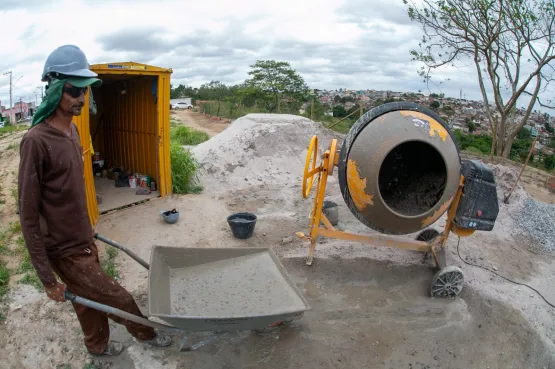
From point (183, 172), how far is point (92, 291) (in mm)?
4417

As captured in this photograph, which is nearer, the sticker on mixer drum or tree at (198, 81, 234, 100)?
the sticker on mixer drum

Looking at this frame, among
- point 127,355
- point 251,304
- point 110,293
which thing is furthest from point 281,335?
point 110,293

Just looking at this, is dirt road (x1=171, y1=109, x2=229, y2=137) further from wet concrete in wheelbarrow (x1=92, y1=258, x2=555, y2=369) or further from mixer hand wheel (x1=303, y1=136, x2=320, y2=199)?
wet concrete in wheelbarrow (x1=92, y1=258, x2=555, y2=369)

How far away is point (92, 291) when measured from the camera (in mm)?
2629

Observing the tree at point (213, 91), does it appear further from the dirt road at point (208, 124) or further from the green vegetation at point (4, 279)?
the green vegetation at point (4, 279)

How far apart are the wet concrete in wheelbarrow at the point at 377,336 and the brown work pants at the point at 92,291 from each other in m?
0.23

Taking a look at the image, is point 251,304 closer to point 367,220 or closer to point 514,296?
point 367,220

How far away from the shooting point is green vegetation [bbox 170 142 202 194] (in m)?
6.79

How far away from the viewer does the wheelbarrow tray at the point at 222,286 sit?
9.86ft

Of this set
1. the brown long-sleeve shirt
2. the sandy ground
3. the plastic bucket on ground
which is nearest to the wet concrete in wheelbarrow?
the sandy ground

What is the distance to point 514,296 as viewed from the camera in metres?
4.12

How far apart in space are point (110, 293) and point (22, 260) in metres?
A: 2.21

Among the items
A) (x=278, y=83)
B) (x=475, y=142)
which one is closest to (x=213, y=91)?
(x=278, y=83)

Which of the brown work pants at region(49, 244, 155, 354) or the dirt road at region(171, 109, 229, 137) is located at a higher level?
the brown work pants at region(49, 244, 155, 354)
